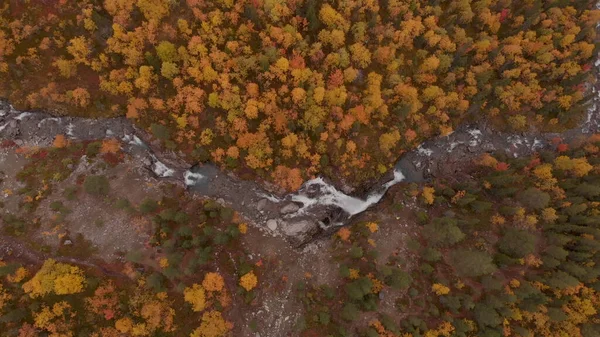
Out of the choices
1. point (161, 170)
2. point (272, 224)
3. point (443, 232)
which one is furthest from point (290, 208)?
point (443, 232)

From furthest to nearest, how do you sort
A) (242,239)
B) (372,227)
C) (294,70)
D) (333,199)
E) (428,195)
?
(333,199), (428,195), (242,239), (372,227), (294,70)

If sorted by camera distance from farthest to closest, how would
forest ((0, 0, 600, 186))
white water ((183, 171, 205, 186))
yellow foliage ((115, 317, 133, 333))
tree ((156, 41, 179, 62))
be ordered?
white water ((183, 171, 205, 186))
forest ((0, 0, 600, 186))
tree ((156, 41, 179, 62))
yellow foliage ((115, 317, 133, 333))

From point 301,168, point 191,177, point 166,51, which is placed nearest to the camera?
point 166,51

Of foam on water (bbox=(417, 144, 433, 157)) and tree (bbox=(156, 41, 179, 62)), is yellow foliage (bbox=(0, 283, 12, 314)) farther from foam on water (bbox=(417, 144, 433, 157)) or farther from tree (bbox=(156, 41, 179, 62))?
foam on water (bbox=(417, 144, 433, 157))

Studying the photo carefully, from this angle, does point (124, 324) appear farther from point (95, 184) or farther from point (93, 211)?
point (95, 184)

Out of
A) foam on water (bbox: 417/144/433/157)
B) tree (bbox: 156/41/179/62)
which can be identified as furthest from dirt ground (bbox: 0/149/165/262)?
foam on water (bbox: 417/144/433/157)

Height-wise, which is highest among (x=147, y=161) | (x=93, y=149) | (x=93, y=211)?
(x=93, y=149)
